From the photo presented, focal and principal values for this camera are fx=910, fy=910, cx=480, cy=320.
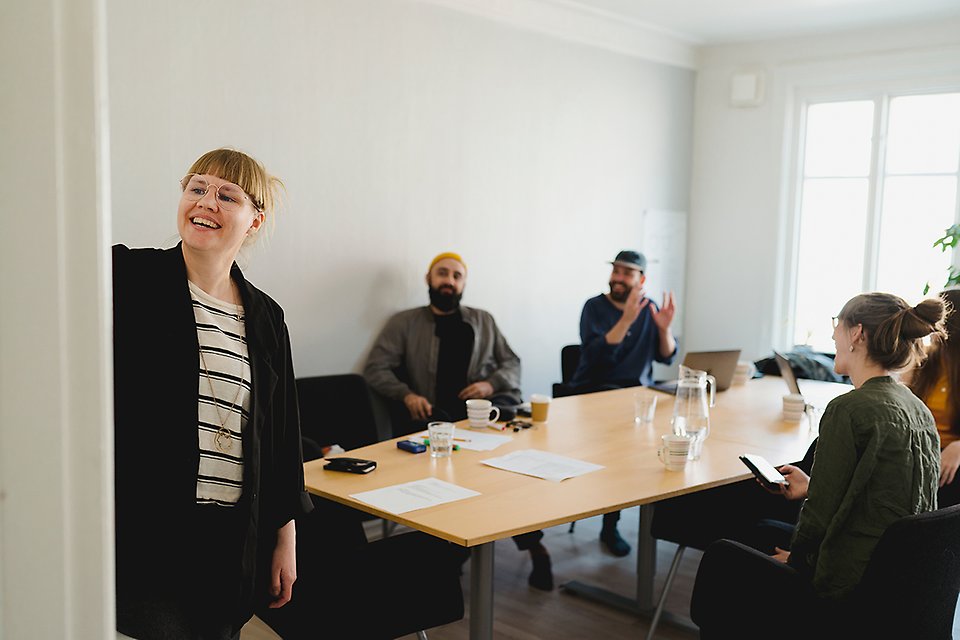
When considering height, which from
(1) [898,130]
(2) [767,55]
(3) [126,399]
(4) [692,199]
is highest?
(2) [767,55]

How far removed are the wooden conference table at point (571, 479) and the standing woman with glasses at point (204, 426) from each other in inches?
22.7

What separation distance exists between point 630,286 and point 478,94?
1.35 meters

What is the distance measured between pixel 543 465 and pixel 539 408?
63 cm

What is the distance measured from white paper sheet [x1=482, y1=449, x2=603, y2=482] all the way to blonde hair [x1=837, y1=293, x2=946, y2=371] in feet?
3.05

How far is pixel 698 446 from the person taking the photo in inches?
120

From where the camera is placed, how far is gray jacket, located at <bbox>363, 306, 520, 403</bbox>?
14.8 feet

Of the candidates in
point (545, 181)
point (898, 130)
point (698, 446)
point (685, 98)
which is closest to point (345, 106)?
point (545, 181)

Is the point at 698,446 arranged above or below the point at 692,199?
below

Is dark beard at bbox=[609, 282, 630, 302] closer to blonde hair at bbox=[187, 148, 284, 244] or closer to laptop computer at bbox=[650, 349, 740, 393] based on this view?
laptop computer at bbox=[650, 349, 740, 393]

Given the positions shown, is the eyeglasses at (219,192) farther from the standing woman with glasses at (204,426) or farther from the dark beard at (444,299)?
the dark beard at (444,299)

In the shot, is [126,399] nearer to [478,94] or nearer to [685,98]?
[478,94]

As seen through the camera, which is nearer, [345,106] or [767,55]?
[345,106]

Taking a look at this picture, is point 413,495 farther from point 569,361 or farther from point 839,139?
point 839,139

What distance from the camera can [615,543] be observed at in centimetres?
429
